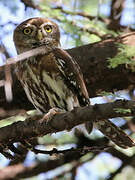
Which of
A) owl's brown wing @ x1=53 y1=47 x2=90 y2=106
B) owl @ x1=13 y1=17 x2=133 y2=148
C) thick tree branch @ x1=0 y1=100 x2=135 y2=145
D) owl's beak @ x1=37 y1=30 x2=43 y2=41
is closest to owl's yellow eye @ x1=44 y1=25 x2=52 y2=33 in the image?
owl's beak @ x1=37 y1=30 x2=43 y2=41

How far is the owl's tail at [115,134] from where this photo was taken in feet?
14.6

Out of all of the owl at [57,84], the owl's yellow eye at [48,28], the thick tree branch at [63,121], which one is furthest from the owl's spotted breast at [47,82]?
the owl's yellow eye at [48,28]

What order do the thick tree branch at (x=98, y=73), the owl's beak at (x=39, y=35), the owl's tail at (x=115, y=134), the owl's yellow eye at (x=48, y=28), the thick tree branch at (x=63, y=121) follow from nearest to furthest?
the thick tree branch at (x=63, y=121) → the owl's tail at (x=115, y=134) → the owl's beak at (x=39, y=35) → the owl's yellow eye at (x=48, y=28) → the thick tree branch at (x=98, y=73)

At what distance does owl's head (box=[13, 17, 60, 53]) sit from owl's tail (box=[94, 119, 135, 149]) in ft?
4.47

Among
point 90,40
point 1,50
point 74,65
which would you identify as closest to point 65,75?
point 74,65

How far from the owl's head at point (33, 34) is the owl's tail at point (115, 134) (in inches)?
53.6

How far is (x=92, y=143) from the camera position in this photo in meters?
5.99

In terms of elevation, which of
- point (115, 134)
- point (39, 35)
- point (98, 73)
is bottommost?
point (115, 134)

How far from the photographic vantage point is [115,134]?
4641mm

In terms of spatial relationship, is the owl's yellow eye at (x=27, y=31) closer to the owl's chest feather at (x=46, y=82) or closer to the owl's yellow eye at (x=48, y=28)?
the owl's yellow eye at (x=48, y=28)

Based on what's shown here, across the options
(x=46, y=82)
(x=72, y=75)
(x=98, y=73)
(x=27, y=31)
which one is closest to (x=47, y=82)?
(x=46, y=82)

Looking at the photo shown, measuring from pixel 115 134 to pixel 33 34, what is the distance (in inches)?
70.8

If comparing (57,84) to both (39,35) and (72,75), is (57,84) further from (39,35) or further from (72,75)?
(39,35)

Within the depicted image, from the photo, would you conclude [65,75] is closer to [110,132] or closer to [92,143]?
[110,132]
